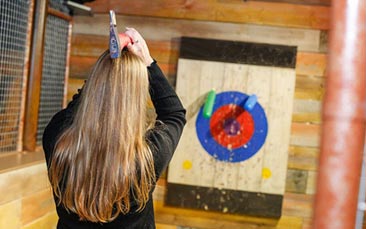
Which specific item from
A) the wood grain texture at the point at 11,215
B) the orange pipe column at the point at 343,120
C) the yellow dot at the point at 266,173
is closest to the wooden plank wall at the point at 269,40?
the yellow dot at the point at 266,173

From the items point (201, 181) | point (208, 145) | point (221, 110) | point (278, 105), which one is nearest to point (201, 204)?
point (201, 181)

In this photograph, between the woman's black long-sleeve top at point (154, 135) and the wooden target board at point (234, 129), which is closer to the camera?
the woman's black long-sleeve top at point (154, 135)

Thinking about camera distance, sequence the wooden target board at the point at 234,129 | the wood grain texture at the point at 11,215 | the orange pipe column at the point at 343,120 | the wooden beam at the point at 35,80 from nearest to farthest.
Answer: the orange pipe column at the point at 343,120 → the wood grain texture at the point at 11,215 → the wooden beam at the point at 35,80 → the wooden target board at the point at 234,129

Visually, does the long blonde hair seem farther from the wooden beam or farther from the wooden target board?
the wooden target board

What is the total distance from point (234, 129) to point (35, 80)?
3.25ft

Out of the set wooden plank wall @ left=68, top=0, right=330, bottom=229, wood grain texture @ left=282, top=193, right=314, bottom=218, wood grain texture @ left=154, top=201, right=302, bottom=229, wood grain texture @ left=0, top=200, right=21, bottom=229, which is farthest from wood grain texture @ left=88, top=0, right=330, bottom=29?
wood grain texture @ left=0, top=200, right=21, bottom=229

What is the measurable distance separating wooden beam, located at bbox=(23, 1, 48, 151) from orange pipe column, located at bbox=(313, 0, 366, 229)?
5.59ft

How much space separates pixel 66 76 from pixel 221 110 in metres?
0.84

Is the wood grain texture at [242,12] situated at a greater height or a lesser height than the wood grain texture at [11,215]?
greater

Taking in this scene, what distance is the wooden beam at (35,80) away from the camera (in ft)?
6.64

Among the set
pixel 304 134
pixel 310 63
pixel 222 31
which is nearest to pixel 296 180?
pixel 304 134

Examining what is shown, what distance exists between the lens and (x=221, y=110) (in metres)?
2.36

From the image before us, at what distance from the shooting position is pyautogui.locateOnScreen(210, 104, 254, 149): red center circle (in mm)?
2340

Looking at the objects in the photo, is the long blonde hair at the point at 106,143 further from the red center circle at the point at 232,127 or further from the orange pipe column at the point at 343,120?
the red center circle at the point at 232,127
